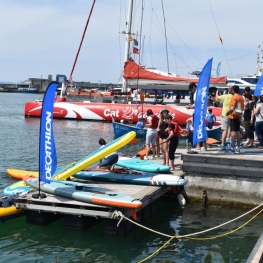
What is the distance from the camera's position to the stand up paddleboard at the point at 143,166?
41.1 ft

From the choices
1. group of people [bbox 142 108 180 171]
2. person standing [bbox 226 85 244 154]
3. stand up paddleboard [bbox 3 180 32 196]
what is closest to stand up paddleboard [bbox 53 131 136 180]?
stand up paddleboard [bbox 3 180 32 196]

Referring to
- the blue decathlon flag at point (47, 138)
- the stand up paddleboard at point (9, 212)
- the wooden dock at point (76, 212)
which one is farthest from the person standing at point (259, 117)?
the stand up paddleboard at point (9, 212)

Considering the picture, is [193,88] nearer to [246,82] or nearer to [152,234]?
[152,234]

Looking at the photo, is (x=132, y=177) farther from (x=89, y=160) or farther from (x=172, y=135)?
(x=172, y=135)

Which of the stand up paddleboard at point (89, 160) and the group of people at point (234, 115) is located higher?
the group of people at point (234, 115)

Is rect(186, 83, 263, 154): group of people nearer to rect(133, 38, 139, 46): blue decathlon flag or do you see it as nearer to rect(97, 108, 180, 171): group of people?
rect(97, 108, 180, 171): group of people

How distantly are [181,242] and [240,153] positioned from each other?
4.02 m

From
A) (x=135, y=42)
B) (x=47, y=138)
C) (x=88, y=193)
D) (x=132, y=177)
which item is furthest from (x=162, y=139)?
(x=135, y=42)

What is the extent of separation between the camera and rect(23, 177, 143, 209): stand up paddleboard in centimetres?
944

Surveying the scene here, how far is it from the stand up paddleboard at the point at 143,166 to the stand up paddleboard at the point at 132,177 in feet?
1.40

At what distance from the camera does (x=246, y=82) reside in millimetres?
53875

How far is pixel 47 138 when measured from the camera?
1008 cm

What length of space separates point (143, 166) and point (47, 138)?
12.0 ft

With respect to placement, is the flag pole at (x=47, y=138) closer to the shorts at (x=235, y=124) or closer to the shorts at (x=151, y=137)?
the shorts at (x=151, y=137)
